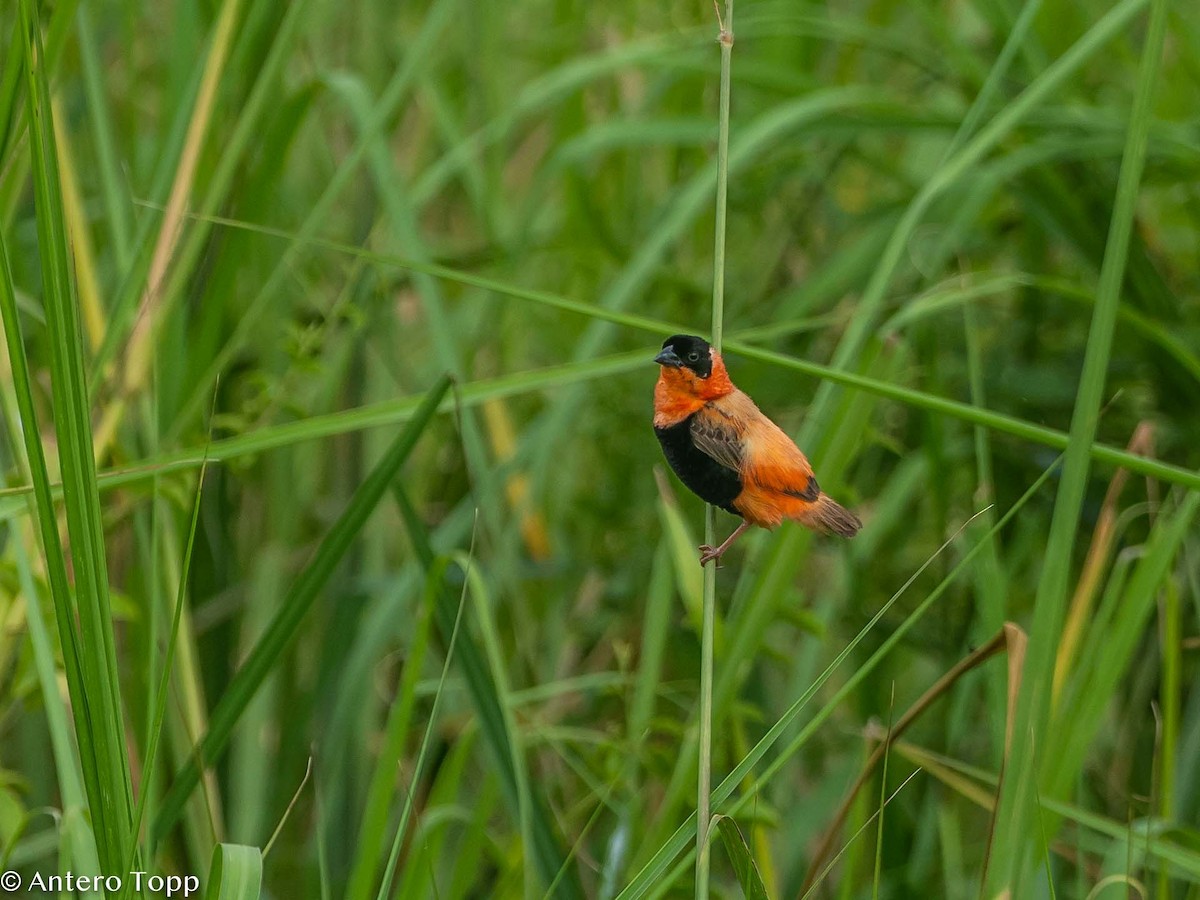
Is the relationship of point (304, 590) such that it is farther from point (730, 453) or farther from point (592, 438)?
point (592, 438)

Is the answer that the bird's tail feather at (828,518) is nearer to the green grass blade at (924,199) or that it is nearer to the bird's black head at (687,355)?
the bird's black head at (687,355)

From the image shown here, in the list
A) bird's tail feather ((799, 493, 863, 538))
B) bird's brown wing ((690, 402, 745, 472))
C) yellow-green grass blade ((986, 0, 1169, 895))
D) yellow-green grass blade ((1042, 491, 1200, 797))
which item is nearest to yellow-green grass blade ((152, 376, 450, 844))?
bird's brown wing ((690, 402, 745, 472))

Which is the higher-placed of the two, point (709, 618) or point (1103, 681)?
point (709, 618)

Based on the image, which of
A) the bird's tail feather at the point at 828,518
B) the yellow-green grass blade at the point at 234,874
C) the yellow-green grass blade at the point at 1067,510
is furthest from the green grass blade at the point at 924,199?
the yellow-green grass blade at the point at 234,874

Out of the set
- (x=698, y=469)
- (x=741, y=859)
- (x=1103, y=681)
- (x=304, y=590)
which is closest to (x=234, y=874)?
(x=304, y=590)

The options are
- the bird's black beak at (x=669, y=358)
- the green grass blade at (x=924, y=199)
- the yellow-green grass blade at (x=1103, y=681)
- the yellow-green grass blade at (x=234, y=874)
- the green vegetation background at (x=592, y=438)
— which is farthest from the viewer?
the green grass blade at (x=924, y=199)

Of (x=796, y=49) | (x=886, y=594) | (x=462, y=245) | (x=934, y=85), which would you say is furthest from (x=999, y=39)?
(x=462, y=245)

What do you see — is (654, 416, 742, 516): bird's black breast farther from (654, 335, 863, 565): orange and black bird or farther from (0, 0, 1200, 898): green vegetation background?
(0, 0, 1200, 898): green vegetation background
